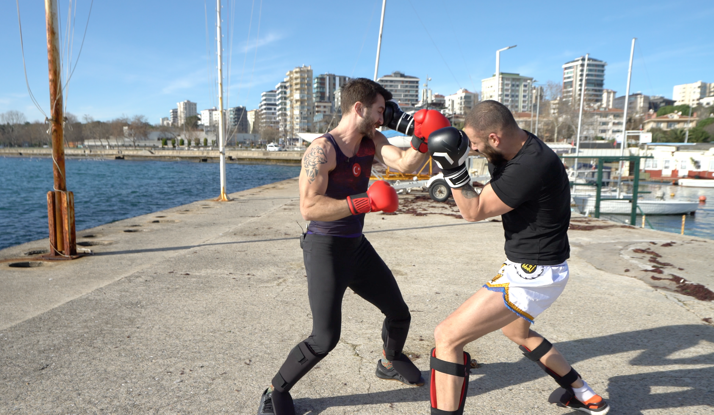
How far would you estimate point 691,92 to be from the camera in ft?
596

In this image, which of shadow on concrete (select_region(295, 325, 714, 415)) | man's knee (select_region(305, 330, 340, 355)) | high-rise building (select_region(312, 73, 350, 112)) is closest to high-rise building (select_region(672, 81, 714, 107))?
high-rise building (select_region(312, 73, 350, 112))

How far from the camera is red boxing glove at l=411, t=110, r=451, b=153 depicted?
2.86 meters

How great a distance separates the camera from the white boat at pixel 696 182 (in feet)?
127

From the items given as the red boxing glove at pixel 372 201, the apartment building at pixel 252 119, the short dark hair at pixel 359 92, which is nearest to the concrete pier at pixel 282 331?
the red boxing glove at pixel 372 201

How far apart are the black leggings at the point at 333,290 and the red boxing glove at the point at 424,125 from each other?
73 centimetres

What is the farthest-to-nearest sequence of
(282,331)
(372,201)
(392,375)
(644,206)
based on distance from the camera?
(644,206), (282,331), (392,375), (372,201)

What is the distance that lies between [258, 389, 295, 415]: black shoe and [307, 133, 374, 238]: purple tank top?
987 mm

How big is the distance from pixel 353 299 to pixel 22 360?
2858 mm

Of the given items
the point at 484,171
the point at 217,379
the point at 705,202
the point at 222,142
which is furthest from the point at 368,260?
the point at 705,202

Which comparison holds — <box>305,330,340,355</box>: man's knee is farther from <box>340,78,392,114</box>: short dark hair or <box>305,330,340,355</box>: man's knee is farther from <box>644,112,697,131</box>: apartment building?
<box>644,112,697,131</box>: apartment building

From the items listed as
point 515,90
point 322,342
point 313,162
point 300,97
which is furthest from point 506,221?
point 515,90

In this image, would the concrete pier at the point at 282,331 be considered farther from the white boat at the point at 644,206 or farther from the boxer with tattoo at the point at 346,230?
the white boat at the point at 644,206

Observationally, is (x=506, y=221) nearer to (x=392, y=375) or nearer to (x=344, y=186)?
(x=344, y=186)

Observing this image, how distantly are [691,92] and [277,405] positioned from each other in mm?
233635
